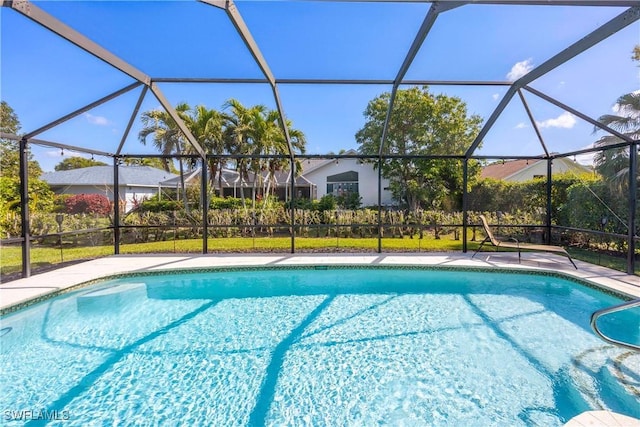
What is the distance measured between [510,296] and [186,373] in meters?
5.59

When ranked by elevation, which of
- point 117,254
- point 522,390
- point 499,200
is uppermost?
point 499,200

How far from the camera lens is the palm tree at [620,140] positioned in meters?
8.05

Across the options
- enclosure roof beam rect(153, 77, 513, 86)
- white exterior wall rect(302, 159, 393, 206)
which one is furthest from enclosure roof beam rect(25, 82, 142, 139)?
white exterior wall rect(302, 159, 393, 206)

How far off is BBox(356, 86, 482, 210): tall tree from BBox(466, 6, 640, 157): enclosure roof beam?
826cm

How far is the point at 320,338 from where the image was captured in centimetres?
434

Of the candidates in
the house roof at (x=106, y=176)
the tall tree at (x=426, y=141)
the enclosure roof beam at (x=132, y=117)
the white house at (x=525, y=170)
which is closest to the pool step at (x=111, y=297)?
the enclosure roof beam at (x=132, y=117)

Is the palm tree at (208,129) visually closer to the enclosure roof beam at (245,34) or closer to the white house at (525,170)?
the enclosure roof beam at (245,34)

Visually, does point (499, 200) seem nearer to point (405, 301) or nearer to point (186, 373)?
point (405, 301)

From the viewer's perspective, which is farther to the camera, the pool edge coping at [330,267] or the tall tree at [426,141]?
the tall tree at [426,141]

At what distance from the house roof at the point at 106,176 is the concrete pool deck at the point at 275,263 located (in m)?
11.3

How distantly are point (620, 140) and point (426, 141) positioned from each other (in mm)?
7694

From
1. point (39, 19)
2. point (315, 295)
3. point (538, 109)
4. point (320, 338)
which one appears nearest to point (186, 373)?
point (320, 338)

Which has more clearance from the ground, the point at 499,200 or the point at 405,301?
the point at 499,200

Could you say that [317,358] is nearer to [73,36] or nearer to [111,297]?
[111,297]
